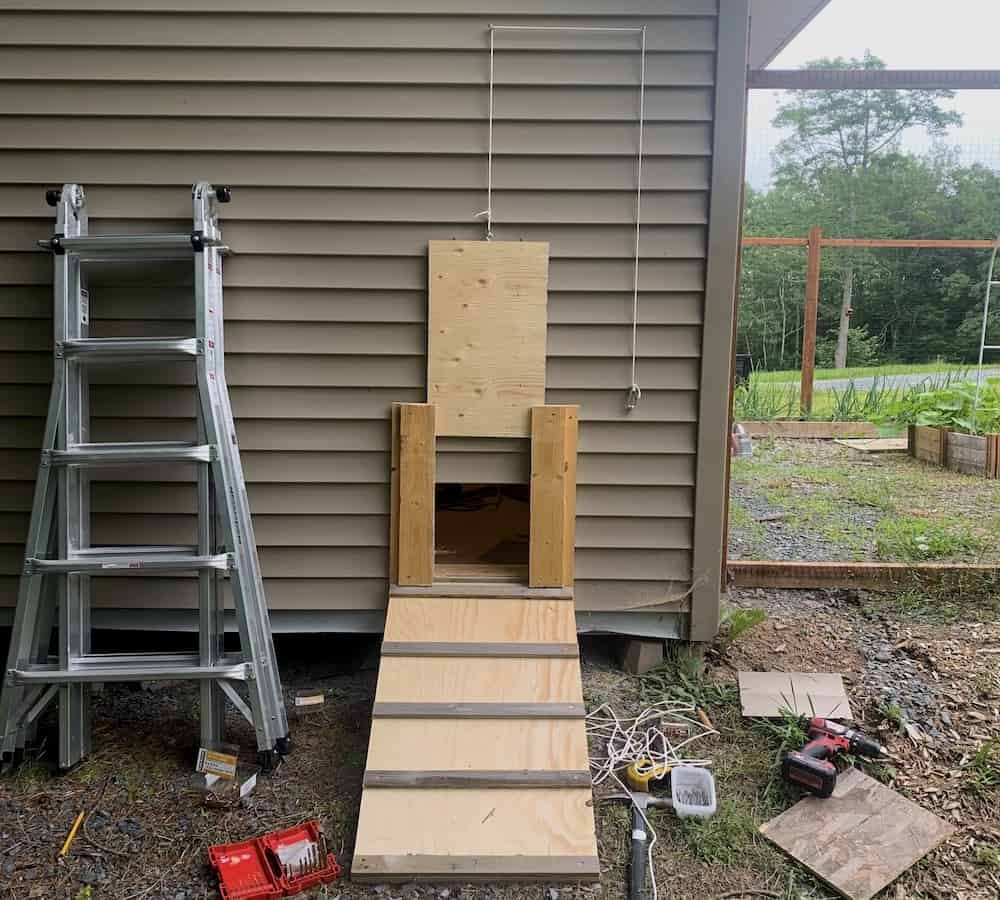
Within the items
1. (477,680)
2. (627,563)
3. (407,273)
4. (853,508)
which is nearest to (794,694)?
(627,563)

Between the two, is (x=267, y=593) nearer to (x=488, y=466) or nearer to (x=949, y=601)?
(x=488, y=466)

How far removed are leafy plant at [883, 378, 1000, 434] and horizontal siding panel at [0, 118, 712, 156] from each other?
424 cm

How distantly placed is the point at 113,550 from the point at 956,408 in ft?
19.6

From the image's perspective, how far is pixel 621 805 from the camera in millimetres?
2178

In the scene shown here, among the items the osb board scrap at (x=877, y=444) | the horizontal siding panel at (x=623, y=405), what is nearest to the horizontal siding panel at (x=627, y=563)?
the horizontal siding panel at (x=623, y=405)

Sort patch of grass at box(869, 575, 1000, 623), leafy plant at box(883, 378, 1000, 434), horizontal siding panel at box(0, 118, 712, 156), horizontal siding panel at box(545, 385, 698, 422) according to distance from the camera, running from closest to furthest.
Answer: horizontal siding panel at box(0, 118, 712, 156) < horizontal siding panel at box(545, 385, 698, 422) < patch of grass at box(869, 575, 1000, 623) < leafy plant at box(883, 378, 1000, 434)

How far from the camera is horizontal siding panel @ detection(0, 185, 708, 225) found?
102 inches

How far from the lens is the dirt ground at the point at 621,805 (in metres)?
1.90

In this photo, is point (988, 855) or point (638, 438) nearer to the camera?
point (988, 855)

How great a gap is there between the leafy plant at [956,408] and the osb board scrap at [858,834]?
4264 millimetres

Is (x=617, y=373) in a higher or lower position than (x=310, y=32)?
lower

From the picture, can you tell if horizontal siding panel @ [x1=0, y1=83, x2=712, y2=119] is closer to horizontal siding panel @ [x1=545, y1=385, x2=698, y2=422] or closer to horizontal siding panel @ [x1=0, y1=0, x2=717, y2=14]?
horizontal siding panel @ [x1=0, y1=0, x2=717, y2=14]

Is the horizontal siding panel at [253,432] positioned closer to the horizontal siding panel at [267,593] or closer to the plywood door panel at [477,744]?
the horizontal siding panel at [267,593]

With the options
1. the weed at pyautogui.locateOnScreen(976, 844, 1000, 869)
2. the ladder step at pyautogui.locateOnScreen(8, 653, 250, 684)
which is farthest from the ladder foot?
the weed at pyautogui.locateOnScreen(976, 844, 1000, 869)
